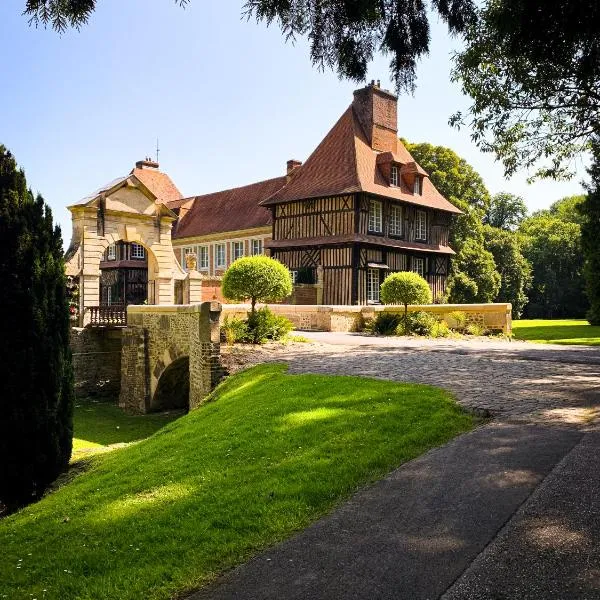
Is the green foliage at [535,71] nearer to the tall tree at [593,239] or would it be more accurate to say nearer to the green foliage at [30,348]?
the green foliage at [30,348]

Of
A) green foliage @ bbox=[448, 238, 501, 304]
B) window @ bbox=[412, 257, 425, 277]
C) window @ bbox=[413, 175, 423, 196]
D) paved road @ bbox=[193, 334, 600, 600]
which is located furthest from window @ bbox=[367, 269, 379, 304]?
paved road @ bbox=[193, 334, 600, 600]

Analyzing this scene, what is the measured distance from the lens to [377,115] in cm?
2859

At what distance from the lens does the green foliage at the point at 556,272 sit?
42875mm

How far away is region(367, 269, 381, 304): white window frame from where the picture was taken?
2584cm

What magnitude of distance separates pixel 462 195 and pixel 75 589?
34.4 metres

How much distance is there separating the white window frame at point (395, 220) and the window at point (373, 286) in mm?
2265

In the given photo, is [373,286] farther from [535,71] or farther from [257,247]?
[535,71]

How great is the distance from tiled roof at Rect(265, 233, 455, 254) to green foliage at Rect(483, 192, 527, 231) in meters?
25.7

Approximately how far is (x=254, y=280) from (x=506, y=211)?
44020mm

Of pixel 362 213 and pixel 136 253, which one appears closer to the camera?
pixel 362 213

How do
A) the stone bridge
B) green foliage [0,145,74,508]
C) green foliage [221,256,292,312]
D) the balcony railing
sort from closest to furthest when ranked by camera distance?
green foliage [0,145,74,508] → the stone bridge → green foliage [221,256,292,312] → the balcony railing

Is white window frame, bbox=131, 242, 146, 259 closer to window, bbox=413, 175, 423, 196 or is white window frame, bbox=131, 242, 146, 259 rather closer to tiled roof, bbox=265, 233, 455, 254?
tiled roof, bbox=265, 233, 455, 254

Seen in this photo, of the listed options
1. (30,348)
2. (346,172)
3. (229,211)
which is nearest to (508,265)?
(346,172)

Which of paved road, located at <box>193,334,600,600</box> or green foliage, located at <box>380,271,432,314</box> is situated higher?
green foliage, located at <box>380,271,432,314</box>
